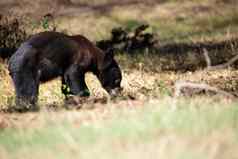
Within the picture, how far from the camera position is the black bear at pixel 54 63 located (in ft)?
45.2

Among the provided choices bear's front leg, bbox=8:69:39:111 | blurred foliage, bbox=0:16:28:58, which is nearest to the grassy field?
bear's front leg, bbox=8:69:39:111

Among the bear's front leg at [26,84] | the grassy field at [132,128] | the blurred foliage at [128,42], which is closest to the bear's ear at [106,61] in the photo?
the grassy field at [132,128]

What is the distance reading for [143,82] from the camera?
15.8 metres

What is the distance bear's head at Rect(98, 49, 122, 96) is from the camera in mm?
15438

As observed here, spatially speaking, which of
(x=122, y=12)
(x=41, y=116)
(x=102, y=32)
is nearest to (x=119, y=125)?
(x=41, y=116)

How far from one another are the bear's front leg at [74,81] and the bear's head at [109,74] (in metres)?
0.96

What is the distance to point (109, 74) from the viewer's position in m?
15.6

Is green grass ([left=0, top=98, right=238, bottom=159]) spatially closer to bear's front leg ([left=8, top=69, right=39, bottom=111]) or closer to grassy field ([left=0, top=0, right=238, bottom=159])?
grassy field ([left=0, top=0, right=238, bottom=159])

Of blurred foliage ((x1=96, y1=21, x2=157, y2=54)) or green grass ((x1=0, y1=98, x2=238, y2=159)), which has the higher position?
green grass ((x1=0, y1=98, x2=238, y2=159))

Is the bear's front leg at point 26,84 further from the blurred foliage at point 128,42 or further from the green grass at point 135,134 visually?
the blurred foliage at point 128,42

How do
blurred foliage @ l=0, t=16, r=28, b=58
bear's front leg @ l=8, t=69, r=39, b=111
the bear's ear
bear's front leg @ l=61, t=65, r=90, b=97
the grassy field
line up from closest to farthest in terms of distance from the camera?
1. the grassy field
2. bear's front leg @ l=8, t=69, r=39, b=111
3. bear's front leg @ l=61, t=65, r=90, b=97
4. the bear's ear
5. blurred foliage @ l=0, t=16, r=28, b=58

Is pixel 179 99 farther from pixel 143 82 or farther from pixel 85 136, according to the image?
pixel 143 82

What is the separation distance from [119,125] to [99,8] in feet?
88.6

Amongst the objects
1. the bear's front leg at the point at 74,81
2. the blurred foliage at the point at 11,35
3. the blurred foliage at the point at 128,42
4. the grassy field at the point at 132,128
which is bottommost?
the blurred foliage at the point at 128,42
